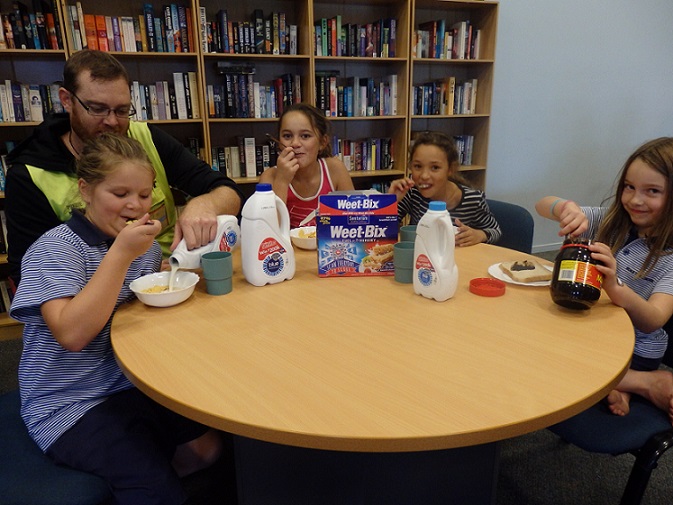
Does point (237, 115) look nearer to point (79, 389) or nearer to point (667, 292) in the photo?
point (79, 389)

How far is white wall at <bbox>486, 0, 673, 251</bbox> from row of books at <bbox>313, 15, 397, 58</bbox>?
94 centimetres

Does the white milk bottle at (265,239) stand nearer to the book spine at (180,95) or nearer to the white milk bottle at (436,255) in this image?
the white milk bottle at (436,255)

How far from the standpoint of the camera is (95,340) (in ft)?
3.57

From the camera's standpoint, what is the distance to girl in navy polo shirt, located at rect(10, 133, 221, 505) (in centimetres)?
94

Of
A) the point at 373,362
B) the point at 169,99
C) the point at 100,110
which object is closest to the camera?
the point at 373,362

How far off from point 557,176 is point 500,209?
99.8 inches

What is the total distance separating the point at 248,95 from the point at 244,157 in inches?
15.6

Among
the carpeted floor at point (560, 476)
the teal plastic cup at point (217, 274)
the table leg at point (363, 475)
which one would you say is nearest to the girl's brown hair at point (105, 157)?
the teal plastic cup at point (217, 274)

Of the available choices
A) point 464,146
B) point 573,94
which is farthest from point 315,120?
point 573,94

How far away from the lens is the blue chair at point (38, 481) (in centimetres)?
89

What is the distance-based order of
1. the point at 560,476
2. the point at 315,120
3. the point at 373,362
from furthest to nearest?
the point at 315,120 < the point at 560,476 < the point at 373,362

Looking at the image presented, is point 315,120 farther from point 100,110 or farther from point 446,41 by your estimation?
point 446,41

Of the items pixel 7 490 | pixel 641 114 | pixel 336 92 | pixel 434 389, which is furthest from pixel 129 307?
pixel 641 114

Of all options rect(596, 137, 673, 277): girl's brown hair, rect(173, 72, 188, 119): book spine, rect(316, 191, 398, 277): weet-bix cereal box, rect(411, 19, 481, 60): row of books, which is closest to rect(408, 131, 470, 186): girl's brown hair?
rect(596, 137, 673, 277): girl's brown hair
